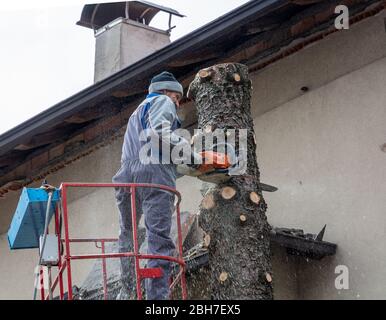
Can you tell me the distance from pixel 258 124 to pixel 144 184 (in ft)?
13.0

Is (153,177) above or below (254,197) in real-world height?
above

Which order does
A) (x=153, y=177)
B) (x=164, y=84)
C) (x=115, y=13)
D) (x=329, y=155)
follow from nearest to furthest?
(x=153, y=177) < (x=164, y=84) < (x=329, y=155) < (x=115, y=13)

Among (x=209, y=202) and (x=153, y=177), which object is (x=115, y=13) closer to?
(x=153, y=177)

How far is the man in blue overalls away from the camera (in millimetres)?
7580

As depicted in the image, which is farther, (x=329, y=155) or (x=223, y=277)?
(x=329, y=155)

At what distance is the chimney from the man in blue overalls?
7012 millimetres

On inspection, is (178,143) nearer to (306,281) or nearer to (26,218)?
(26,218)

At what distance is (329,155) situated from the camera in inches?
417

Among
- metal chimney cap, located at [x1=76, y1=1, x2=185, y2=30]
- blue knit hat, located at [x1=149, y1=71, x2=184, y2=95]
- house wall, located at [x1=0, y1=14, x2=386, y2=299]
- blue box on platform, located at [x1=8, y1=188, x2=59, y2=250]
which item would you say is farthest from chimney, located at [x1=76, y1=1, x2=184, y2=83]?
blue box on platform, located at [x1=8, y1=188, x2=59, y2=250]

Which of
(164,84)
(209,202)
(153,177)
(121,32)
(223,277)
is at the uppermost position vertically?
(121,32)

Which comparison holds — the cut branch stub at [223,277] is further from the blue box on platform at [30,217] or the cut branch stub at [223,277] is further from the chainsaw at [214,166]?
the blue box on platform at [30,217]

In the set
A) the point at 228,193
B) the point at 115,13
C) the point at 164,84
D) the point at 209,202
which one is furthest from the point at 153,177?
the point at 115,13

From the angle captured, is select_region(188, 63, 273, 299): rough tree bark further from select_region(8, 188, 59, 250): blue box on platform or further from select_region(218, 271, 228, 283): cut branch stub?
select_region(8, 188, 59, 250): blue box on platform

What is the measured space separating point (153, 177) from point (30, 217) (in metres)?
0.93
